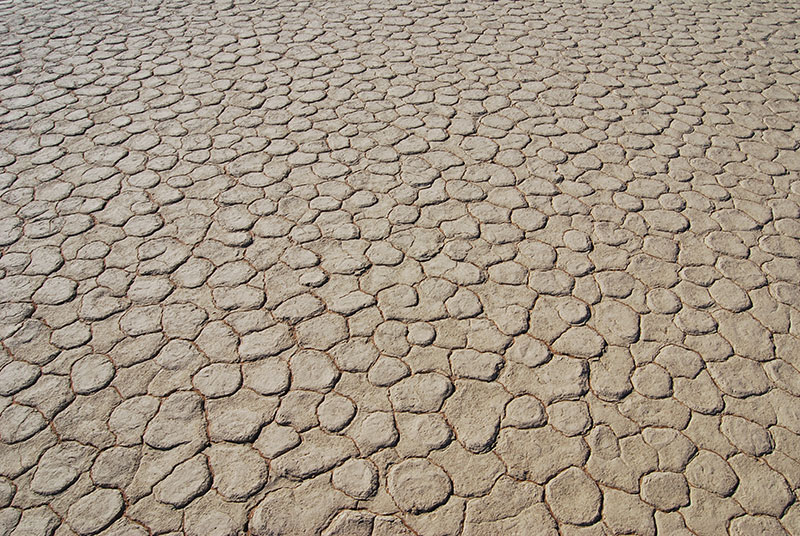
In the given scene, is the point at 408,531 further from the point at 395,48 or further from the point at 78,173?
the point at 395,48

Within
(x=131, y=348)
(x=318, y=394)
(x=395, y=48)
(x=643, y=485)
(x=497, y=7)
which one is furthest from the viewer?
(x=497, y=7)

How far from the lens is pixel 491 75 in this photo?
5.58 m

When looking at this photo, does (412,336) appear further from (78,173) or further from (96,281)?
(78,173)

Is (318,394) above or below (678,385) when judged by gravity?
above

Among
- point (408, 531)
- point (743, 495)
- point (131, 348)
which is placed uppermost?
point (131, 348)

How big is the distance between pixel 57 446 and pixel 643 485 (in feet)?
8.09

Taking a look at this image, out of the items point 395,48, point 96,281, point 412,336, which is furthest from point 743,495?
point 395,48

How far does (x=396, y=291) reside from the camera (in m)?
3.40

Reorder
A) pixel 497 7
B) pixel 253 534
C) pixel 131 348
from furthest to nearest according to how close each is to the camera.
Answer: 1. pixel 497 7
2. pixel 131 348
3. pixel 253 534

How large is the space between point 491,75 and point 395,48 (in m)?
1.06

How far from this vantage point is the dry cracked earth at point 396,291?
2.52 meters

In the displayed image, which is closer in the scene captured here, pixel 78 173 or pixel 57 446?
pixel 57 446

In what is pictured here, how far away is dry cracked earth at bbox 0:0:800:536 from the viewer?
8.27 feet

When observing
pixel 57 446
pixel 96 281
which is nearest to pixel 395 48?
pixel 96 281
